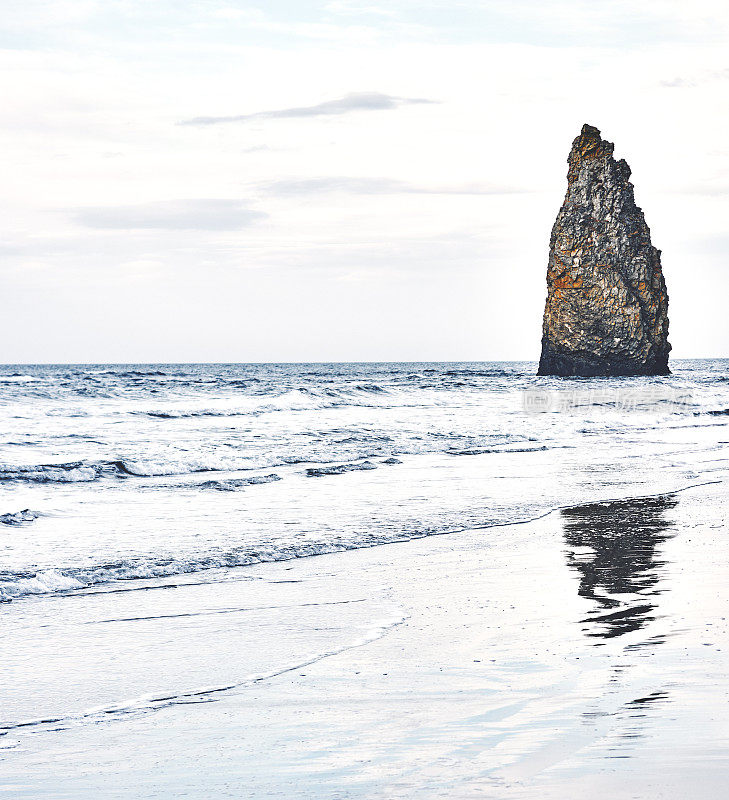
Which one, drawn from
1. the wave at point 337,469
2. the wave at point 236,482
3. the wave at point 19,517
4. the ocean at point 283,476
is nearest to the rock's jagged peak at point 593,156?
the ocean at point 283,476

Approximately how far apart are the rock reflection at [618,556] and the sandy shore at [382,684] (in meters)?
0.03

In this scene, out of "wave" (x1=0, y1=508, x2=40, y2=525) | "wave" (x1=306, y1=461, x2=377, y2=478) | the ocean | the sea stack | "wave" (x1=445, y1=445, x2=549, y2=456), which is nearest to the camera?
the ocean

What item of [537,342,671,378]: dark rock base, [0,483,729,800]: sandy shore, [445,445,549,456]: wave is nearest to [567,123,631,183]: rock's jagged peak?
[537,342,671,378]: dark rock base

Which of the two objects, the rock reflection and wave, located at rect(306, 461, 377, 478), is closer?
the rock reflection

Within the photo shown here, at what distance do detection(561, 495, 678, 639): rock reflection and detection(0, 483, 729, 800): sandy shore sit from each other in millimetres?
34

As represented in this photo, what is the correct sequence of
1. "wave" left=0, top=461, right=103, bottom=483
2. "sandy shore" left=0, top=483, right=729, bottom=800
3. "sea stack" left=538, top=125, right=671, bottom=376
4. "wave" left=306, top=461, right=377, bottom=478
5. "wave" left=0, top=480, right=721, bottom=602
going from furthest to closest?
"sea stack" left=538, top=125, right=671, bottom=376 → "wave" left=306, top=461, right=377, bottom=478 → "wave" left=0, top=461, right=103, bottom=483 → "wave" left=0, top=480, right=721, bottom=602 → "sandy shore" left=0, top=483, right=729, bottom=800

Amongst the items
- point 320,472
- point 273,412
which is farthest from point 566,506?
point 273,412

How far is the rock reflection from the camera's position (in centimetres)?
455

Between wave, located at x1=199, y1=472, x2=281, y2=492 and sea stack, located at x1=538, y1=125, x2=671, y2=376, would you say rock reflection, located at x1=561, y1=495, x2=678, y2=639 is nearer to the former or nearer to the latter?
wave, located at x1=199, y1=472, x2=281, y2=492

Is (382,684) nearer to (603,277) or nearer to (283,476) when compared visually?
(283,476)

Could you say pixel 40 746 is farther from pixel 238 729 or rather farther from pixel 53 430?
pixel 53 430

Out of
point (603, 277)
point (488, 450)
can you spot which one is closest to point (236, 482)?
point (488, 450)

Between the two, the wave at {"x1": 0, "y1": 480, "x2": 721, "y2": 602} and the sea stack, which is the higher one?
the sea stack

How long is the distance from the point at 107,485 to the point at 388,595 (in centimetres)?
611
